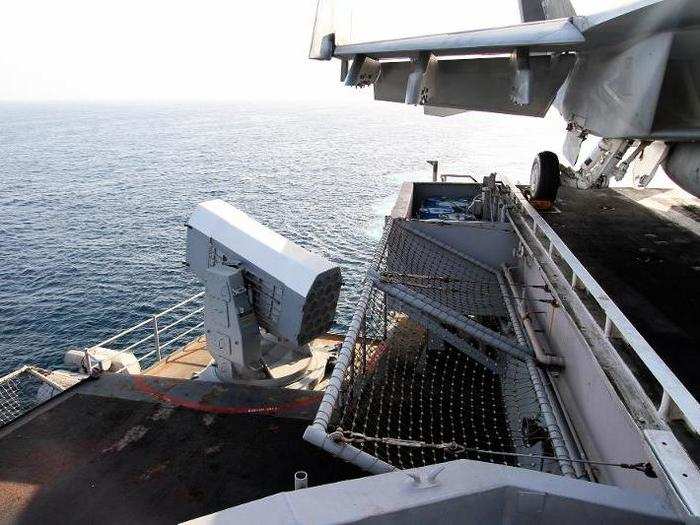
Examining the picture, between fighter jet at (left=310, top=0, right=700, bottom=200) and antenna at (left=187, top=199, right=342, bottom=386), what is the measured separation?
4601mm

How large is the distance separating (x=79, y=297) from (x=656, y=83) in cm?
2658

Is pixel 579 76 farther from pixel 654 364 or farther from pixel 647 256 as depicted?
pixel 654 364

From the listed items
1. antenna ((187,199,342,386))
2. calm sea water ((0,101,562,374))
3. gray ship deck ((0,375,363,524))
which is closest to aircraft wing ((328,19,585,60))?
antenna ((187,199,342,386))

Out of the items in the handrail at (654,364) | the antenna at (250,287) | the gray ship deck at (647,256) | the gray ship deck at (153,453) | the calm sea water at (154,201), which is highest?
the handrail at (654,364)

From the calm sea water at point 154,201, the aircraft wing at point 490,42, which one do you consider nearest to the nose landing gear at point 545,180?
the aircraft wing at point 490,42

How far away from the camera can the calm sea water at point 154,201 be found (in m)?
25.3

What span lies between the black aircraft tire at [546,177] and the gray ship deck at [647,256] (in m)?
0.50

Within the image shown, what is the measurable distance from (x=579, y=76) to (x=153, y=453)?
9.98m

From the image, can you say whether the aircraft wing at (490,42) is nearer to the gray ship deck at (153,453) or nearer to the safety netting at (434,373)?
the safety netting at (434,373)

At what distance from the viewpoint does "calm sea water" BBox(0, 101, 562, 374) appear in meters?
25.3

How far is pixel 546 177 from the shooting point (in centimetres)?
1205

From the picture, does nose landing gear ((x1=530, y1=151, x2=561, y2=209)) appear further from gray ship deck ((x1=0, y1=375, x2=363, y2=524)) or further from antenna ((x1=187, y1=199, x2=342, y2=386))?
gray ship deck ((x1=0, y1=375, x2=363, y2=524))

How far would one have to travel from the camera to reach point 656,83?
7.30 metres

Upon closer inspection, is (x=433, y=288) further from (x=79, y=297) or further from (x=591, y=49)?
(x=79, y=297)
